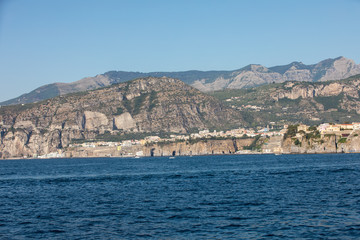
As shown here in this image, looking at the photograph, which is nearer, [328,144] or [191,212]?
[191,212]

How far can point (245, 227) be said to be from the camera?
39125mm

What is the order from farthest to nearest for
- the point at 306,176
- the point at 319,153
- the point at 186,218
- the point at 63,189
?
the point at 319,153 → the point at 306,176 → the point at 63,189 → the point at 186,218

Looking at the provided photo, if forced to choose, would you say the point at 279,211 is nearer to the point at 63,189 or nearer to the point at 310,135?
the point at 63,189

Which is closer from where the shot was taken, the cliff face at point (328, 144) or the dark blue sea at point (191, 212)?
the dark blue sea at point (191, 212)

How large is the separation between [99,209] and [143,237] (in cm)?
1421

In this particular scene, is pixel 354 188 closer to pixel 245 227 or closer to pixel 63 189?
pixel 245 227

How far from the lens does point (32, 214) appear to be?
161 ft

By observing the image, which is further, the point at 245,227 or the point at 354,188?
the point at 354,188

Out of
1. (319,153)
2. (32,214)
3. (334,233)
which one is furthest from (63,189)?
(319,153)

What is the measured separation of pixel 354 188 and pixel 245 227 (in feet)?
84.2

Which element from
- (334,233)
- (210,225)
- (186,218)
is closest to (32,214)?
(186,218)

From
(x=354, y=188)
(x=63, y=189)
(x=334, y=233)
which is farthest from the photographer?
(x=63, y=189)

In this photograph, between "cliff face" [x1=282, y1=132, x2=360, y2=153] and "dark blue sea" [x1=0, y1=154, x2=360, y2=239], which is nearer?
"dark blue sea" [x1=0, y1=154, x2=360, y2=239]

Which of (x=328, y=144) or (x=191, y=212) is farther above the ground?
(x=328, y=144)
